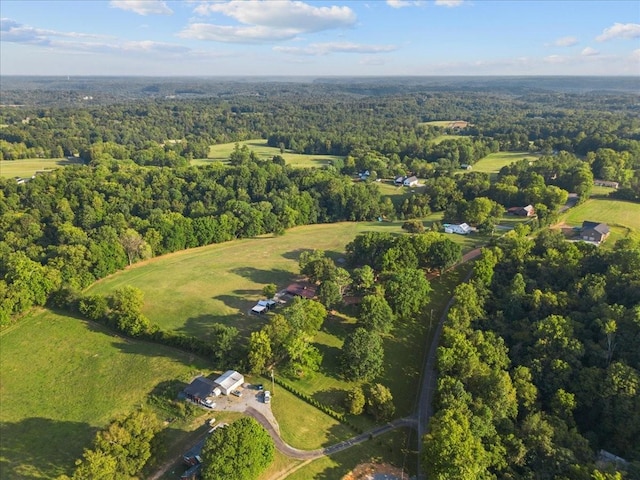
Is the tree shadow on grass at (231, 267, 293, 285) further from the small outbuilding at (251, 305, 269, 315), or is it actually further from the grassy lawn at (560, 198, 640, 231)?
the grassy lawn at (560, 198, 640, 231)

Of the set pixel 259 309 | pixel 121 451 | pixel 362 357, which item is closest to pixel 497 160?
pixel 259 309

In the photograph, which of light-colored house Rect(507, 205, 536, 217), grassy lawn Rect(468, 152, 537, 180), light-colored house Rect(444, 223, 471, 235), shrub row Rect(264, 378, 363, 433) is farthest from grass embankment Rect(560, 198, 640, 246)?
shrub row Rect(264, 378, 363, 433)

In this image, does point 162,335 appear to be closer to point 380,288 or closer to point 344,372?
point 344,372

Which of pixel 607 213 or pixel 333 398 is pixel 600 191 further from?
pixel 333 398

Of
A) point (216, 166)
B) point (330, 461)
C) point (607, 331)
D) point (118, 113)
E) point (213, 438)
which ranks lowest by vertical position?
point (330, 461)

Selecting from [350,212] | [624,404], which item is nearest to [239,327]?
[624,404]

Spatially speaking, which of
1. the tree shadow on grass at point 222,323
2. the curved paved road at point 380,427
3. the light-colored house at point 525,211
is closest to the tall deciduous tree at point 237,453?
the curved paved road at point 380,427
